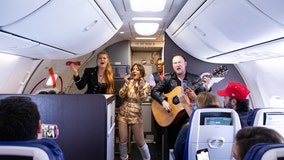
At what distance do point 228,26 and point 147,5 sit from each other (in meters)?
1.25

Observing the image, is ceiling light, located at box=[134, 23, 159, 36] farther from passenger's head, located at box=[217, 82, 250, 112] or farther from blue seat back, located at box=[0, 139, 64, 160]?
blue seat back, located at box=[0, 139, 64, 160]

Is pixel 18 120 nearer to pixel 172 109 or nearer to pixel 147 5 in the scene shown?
pixel 147 5

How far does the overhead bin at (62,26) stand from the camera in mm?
2201

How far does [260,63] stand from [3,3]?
11.6 ft

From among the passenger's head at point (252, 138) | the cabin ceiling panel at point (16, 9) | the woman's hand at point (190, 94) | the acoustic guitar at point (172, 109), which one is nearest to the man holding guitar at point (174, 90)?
the acoustic guitar at point (172, 109)

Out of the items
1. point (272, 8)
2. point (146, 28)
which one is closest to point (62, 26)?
point (272, 8)

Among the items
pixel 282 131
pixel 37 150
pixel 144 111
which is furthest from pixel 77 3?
pixel 144 111

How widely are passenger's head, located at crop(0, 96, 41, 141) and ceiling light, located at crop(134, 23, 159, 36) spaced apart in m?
3.80

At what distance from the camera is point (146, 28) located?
536 centimetres

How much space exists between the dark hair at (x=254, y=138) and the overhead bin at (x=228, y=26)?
0.92 m

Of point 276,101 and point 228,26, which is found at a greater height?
point 228,26

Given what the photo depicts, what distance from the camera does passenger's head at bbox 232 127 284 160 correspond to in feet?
4.10

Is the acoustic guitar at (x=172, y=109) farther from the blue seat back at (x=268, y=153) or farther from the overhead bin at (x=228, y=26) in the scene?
the blue seat back at (x=268, y=153)

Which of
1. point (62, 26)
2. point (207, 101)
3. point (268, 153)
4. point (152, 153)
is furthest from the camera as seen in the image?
point (152, 153)
